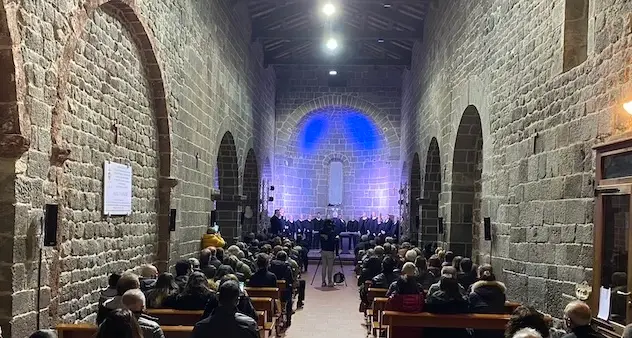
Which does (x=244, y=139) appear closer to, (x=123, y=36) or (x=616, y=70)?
(x=123, y=36)

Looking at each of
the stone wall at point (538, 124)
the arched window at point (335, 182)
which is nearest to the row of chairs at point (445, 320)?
the stone wall at point (538, 124)

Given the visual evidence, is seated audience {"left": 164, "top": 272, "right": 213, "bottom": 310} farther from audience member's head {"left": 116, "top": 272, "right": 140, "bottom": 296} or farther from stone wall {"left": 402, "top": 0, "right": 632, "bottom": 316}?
stone wall {"left": 402, "top": 0, "right": 632, "bottom": 316}

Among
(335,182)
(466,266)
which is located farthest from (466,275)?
(335,182)

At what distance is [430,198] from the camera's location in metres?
14.2

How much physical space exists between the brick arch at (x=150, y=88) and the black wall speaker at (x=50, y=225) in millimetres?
→ 358

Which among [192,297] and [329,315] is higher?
[192,297]

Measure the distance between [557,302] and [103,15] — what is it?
210 inches

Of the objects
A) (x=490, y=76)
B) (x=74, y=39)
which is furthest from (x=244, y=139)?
(x=74, y=39)

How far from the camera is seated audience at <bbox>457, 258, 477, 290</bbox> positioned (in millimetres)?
7824

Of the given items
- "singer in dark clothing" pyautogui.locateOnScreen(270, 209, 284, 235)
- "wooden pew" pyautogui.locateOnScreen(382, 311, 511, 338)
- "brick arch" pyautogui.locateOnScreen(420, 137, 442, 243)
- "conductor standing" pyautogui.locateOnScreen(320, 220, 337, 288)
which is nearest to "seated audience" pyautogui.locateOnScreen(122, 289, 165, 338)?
"wooden pew" pyautogui.locateOnScreen(382, 311, 511, 338)

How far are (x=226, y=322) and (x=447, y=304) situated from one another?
252cm

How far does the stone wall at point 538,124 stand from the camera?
5262 mm

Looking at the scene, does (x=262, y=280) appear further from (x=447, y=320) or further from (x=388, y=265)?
(x=447, y=320)

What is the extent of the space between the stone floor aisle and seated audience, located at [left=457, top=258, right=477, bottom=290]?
160 cm
